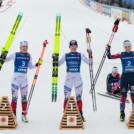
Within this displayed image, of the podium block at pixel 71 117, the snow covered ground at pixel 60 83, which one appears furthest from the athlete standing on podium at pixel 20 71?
the podium block at pixel 71 117

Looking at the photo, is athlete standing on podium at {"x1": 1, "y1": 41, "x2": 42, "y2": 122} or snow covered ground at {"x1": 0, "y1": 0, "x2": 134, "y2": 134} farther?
athlete standing on podium at {"x1": 1, "y1": 41, "x2": 42, "y2": 122}

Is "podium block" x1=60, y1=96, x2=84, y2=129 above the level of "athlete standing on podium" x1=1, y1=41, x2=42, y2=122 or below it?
below

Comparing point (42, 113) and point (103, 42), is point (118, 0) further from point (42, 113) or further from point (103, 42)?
point (42, 113)

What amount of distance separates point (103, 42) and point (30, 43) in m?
4.22

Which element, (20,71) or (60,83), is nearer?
(20,71)

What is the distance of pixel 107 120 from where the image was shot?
7953 millimetres

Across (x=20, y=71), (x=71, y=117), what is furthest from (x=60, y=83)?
(x=71, y=117)

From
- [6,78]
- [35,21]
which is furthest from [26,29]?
[6,78]

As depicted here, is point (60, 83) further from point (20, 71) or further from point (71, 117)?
point (71, 117)

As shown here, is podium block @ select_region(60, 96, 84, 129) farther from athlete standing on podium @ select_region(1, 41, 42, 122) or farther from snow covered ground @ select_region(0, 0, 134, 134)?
athlete standing on podium @ select_region(1, 41, 42, 122)

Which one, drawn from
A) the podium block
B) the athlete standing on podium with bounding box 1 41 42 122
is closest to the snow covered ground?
the podium block

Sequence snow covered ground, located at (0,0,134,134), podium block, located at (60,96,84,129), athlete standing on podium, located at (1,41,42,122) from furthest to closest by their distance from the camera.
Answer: athlete standing on podium, located at (1,41,42,122)
snow covered ground, located at (0,0,134,134)
podium block, located at (60,96,84,129)

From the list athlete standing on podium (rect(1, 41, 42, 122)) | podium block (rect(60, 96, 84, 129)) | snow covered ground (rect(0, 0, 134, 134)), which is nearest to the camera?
podium block (rect(60, 96, 84, 129))

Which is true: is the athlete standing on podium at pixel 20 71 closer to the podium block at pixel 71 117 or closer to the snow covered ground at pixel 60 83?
the snow covered ground at pixel 60 83
